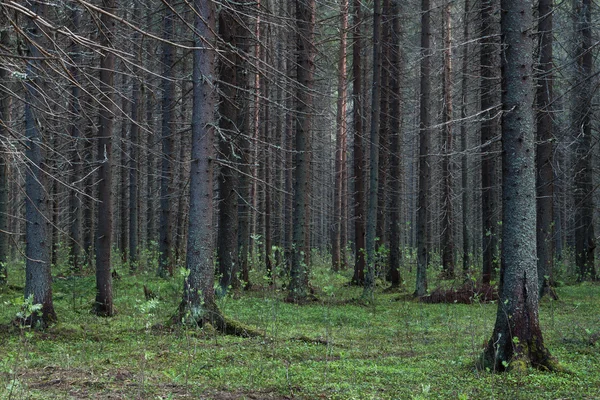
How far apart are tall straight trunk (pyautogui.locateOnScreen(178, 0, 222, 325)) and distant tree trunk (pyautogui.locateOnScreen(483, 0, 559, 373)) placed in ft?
15.2

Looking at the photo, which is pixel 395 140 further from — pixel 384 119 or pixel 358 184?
pixel 358 184

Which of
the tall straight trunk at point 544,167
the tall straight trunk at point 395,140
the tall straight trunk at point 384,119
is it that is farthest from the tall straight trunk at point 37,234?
the tall straight trunk at point 384,119

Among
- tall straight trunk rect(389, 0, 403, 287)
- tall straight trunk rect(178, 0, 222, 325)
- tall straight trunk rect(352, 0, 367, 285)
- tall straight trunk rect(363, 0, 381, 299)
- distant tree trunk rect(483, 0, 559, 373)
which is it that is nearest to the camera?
distant tree trunk rect(483, 0, 559, 373)

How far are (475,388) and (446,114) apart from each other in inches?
552

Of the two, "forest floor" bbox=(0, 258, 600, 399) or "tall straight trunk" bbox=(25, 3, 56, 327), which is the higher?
"tall straight trunk" bbox=(25, 3, 56, 327)

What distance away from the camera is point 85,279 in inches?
634

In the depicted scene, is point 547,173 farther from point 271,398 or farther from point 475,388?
point 271,398

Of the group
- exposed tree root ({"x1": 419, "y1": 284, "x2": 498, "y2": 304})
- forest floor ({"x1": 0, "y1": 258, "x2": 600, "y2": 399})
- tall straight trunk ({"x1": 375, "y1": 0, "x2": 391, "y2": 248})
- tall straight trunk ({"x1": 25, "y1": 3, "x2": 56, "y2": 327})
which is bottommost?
forest floor ({"x1": 0, "y1": 258, "x2": 600, "y2": 399})

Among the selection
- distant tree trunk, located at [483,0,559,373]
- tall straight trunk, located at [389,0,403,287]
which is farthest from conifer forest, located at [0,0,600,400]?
tall straight trunk, located at [389,0,403,287]

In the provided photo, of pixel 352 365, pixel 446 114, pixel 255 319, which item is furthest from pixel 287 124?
pixel 352 365

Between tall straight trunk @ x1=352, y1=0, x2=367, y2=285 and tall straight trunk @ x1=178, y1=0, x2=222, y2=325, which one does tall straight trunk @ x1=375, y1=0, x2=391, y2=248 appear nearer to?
tall straight trunk @ x1=352, y1=0, x2=367, y2=285

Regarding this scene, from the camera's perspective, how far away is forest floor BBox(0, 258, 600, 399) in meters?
5.84

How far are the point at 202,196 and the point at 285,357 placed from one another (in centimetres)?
316

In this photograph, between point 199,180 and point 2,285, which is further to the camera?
point 2,285
